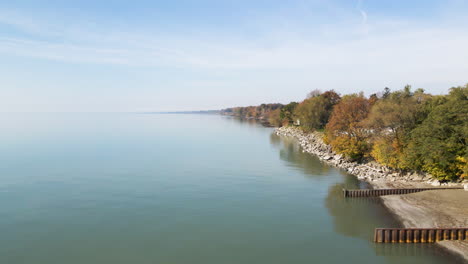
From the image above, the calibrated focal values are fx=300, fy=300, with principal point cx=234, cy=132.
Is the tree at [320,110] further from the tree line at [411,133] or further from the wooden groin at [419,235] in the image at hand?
the wooden groin at [419,235]

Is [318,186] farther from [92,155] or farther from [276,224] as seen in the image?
[92,155]

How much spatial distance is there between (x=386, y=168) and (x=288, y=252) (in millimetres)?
32487

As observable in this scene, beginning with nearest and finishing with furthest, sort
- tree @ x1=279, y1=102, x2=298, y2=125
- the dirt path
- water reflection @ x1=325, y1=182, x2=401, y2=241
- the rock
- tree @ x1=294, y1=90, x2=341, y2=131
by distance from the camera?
1. the dirt path
2. water reflection @ x1=325, y1=182, x2=401, y2=241
3. the rock
4. tree @ x1=294, y1=90, x2=341, y2=131
5. tree @ x1=279, y1=102, x2=298, y2=125

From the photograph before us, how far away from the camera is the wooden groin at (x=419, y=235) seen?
25859 millimetres

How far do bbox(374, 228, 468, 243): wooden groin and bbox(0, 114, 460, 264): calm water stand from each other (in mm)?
724

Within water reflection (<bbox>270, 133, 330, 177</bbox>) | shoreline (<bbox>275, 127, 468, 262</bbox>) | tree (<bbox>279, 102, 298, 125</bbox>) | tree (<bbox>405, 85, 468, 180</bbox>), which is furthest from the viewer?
tree (<bbox>279, 102, 298, 125</bbox>)

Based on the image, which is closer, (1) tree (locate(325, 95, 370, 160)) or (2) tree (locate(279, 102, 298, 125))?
(1) tree (locate(325, 95, 370, 160))

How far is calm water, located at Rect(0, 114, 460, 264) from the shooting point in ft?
83.1

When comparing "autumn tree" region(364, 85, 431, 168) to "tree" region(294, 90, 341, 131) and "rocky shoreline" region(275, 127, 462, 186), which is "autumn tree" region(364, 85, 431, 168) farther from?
"tree" region(294, 90, 341, 131)

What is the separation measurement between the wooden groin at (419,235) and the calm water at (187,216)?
724 mm

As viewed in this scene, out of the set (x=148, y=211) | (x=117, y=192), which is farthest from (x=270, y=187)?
(x=117, y=192)

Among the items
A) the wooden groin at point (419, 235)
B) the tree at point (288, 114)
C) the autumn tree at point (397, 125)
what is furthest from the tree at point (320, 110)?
the wooden groin at point (419, 235)

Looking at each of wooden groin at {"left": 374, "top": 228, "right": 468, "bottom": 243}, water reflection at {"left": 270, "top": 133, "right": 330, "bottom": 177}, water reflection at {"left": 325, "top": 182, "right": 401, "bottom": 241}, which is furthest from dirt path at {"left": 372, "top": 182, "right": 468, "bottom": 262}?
water reflection at {"left": 270, "top": 133, "right": 330, "bottom": 177}

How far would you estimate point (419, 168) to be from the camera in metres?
44.2
